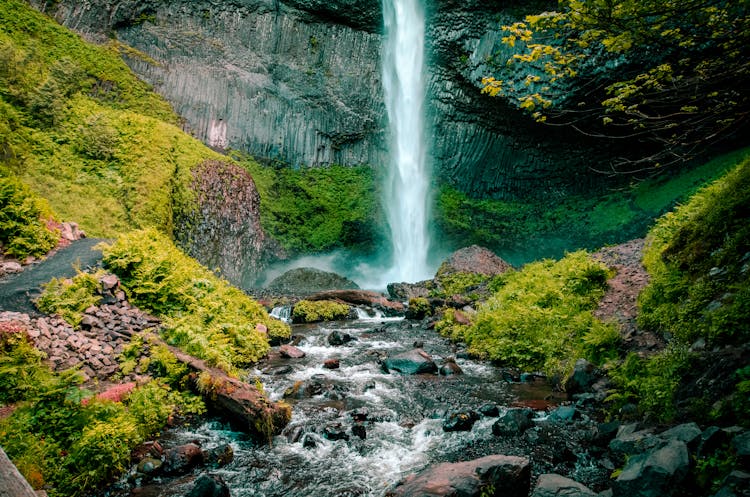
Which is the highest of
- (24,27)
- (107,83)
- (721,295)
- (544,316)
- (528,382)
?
(24,27)

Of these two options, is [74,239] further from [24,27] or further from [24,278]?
[24,27]

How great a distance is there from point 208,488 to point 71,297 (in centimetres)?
467

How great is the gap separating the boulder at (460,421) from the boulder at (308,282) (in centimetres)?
1554

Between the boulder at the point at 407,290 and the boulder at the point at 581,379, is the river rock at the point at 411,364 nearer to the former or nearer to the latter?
the boulder at the point at 581,379

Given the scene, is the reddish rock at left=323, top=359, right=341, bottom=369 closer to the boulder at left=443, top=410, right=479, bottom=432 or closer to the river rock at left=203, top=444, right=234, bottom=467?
the boulder at left=443, top=410, right=479, bottom=432

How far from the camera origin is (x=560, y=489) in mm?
3328

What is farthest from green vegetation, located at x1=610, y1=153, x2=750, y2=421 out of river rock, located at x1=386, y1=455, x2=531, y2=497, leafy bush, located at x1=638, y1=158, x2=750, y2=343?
river rock, located at x1=386, y1=455, x2=531, y2=497

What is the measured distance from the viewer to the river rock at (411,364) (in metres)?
8.06

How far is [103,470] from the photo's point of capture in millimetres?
4160

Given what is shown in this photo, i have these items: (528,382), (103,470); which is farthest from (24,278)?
(528,382)

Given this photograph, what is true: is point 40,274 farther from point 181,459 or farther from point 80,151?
point 80,151

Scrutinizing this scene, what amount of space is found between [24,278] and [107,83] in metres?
17.7

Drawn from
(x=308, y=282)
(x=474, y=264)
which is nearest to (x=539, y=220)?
(x=474, y=264)

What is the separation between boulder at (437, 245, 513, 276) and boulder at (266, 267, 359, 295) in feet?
18.4
